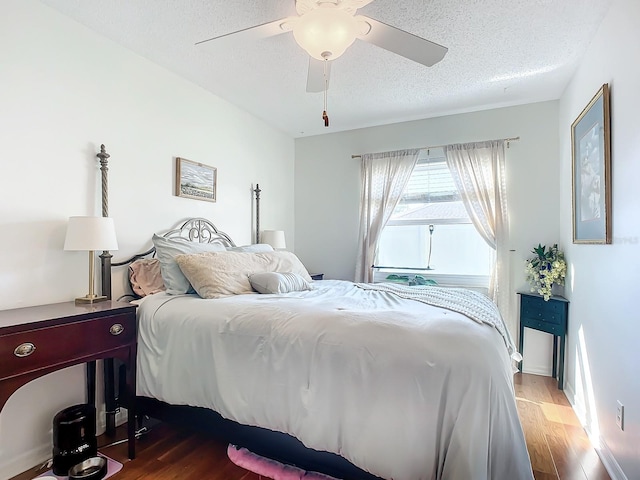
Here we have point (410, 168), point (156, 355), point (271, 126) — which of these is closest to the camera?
point (156, 355)

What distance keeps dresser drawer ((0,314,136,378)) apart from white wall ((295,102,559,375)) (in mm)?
2710

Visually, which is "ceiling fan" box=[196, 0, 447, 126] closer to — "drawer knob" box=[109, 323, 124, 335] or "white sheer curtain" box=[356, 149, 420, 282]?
"drawer knob" box=[109, 323, 124, 335]

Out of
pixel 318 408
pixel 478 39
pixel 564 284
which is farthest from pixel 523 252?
pixel 318 408

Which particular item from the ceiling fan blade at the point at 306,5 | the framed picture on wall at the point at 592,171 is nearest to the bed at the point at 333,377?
the framed picture on wall at the point at 592,171

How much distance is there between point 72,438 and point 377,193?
3.38m

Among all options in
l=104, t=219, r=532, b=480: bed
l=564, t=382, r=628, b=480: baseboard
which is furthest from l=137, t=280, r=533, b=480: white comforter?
l=564, t=382, r=628, b=480: baseboard

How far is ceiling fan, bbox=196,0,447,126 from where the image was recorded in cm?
158

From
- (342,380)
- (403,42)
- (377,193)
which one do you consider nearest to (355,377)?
(342,380)

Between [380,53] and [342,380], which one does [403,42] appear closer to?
[380,53]

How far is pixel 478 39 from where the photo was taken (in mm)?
2311

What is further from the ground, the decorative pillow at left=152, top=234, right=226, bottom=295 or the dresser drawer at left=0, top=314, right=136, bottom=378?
the decorative pillow at left=152, top=234, right=226, bottom=295

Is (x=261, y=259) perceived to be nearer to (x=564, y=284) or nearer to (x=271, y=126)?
(x=271, y=126)

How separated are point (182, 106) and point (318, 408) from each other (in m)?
2.63

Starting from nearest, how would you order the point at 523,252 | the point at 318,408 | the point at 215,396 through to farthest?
the point at 318,408, the point at 215,396, the point at 523,252
